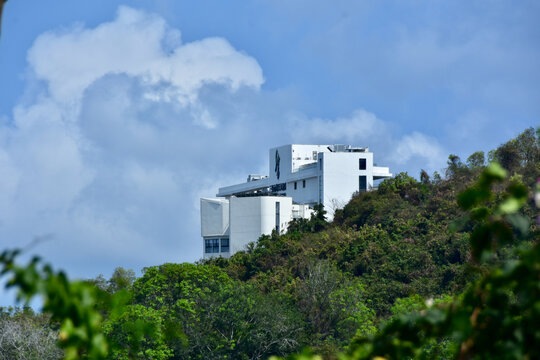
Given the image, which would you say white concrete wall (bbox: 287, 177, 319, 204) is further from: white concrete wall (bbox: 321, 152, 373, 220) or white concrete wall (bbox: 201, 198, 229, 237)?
white concrete wall (bbox: 201, 198, 229, 237)

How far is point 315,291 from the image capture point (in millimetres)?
37031

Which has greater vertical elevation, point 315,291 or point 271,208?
point 271,208

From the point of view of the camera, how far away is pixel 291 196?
6303 cm

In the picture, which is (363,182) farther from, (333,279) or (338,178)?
(333,279)

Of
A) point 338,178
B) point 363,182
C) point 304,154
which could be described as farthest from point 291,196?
point 363,182

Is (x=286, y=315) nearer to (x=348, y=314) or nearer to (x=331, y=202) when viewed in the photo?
(x=348, y=314)

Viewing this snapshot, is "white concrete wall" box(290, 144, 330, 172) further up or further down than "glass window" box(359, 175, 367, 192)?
further up

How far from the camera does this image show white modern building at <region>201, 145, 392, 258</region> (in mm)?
58000

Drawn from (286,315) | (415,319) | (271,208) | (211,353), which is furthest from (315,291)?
(415,319)

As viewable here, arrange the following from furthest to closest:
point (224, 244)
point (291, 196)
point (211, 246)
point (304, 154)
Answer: point (304, 154) → point (291, 196) → point (211, 246) → point (224, 244)

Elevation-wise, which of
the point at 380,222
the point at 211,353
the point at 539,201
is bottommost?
the point at 211,353

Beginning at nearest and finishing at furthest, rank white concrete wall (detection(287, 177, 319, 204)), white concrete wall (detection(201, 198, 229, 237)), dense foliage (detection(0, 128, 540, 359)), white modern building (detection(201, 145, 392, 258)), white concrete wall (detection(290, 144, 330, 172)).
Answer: dense foliage (detection(0, 128, 540, 359)), white modern building (detection(201, 145, 392, 258)), white concrete wall (detection(287, 177, 319, 204)), white concrete wall (detection(201, 198, 229, 237)), white concrete wall (detection(290, 144, 330, 172))

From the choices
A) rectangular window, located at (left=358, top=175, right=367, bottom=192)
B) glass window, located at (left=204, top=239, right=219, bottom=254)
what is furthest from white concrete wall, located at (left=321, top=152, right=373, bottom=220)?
glass window, located at (left=204, top=239, right=219, bottom=254)

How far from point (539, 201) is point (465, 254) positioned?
120 ft
